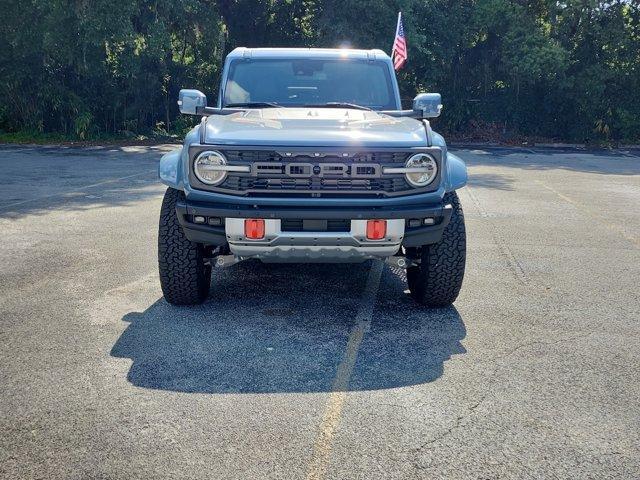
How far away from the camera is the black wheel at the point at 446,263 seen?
504 centimetres

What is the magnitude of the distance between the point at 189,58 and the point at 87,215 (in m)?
18.3

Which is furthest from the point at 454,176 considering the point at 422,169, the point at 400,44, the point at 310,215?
the point at 400,44

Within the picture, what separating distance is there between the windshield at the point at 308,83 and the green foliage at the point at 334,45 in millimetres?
14858

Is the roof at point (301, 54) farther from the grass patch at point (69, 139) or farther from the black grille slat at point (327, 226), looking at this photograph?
the grass patch at point (69, 139)

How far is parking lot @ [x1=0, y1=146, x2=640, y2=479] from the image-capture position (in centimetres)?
308

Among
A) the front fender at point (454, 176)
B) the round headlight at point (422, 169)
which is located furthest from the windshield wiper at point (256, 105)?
the round headlight at point (422, 169)

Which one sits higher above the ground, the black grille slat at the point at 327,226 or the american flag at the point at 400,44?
the american flag at the point at 400,44

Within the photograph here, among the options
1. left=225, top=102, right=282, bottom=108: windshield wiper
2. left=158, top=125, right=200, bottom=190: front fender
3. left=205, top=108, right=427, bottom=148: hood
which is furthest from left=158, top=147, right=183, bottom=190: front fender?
left=225, top=102, right=282, bottom=108: windshield wiper

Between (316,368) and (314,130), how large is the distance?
1.61 m

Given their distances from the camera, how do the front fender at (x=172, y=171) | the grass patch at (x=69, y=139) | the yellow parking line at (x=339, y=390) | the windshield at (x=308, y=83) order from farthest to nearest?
the grass patch at (x=69, y=139) < the windshield at (x=308, y=83) < the front fender at (x=172, y=171) < the yellow parking line at (x=339, y=390)

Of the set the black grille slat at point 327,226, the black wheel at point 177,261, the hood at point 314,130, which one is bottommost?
the black wheel at point 177,261

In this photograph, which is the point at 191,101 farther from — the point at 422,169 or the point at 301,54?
the point at 422,169

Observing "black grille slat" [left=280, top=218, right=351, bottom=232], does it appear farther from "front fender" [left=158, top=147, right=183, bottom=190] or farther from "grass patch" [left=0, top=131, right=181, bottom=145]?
"grass patch" [left=0, top=131, right=181, bottom=145]

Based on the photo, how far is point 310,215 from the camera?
4.52 metres
